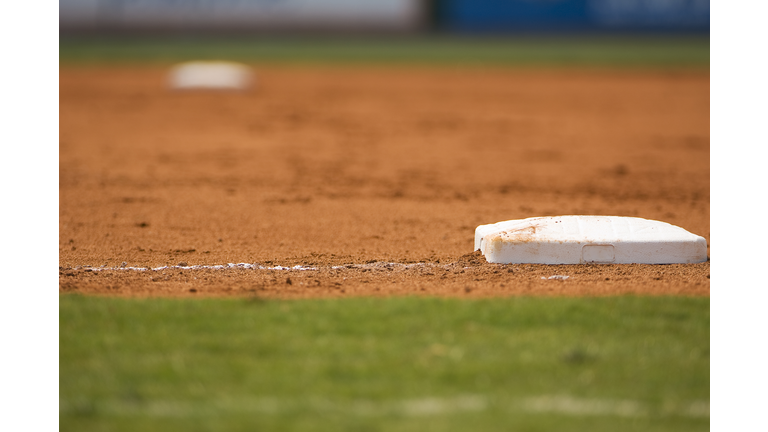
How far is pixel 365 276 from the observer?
189 inches

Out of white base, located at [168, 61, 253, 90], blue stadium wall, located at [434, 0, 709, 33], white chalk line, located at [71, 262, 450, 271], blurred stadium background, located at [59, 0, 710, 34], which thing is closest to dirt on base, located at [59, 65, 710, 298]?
white chalk line, located at [71, 262, 450, 271]

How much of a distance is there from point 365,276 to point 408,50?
2049 centimetres

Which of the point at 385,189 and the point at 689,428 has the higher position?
the point at 385,189

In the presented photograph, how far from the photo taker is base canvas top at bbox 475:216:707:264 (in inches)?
191

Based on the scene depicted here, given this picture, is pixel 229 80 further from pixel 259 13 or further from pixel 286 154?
pixel 259 13

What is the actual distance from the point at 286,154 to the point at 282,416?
716cm

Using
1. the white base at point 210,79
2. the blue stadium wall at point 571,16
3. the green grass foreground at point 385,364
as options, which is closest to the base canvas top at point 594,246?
the green grass foreground at point 385,364

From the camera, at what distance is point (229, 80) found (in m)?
15.5

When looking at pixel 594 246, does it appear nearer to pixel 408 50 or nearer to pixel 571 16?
pixel 408 50

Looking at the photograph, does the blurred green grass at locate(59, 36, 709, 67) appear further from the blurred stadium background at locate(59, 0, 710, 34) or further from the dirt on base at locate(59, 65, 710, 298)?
the dirt on base at locate(59, 65, 710, 298)

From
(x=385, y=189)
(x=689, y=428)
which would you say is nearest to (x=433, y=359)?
(x=689, y=428)

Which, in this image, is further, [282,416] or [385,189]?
[385,189]

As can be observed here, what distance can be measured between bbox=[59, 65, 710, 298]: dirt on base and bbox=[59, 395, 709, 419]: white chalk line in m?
1.32

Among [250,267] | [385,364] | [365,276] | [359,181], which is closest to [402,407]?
[385,364]
